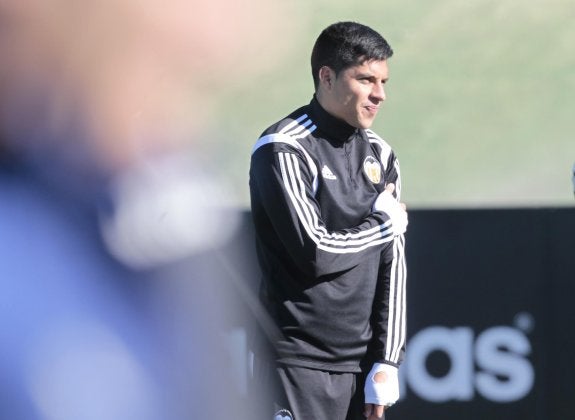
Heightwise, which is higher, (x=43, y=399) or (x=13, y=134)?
(x=13, y=134)

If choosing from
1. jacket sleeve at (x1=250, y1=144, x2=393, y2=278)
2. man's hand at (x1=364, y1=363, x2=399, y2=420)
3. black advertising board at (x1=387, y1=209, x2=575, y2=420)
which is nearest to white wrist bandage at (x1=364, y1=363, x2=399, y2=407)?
man's hand at (x1=364, y1=363, x2=399, y2=420)

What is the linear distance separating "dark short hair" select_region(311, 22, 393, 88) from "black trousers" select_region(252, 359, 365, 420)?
2.52 ft

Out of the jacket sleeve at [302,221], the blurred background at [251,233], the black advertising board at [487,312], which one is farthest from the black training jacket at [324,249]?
the black advertising board at [487,312]

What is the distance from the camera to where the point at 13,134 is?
232 centimetres

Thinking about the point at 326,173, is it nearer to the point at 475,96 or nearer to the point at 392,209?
the point at 392,209

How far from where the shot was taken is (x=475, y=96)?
4.43 metres

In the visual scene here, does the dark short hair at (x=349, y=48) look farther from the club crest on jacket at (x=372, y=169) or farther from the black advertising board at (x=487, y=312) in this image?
the black advertising board at (x=487, y=312)

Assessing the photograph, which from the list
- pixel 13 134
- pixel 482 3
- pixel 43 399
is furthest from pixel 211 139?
pixel 13 134

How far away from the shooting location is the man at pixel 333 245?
276 centimetres

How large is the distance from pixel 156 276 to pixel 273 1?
3.97 ft

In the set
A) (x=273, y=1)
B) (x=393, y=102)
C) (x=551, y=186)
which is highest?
(x=273, y=1)

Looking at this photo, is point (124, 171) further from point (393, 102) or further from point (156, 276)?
point (393, 102)

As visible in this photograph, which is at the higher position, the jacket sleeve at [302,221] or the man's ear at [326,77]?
the man's ear at [326,77]

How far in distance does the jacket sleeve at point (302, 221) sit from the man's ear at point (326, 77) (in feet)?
0.71
